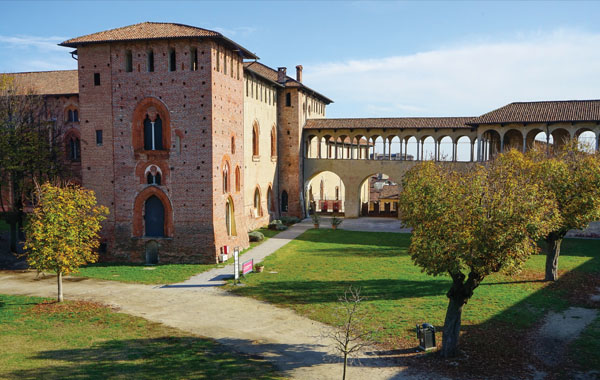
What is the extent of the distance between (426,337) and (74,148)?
121 ft

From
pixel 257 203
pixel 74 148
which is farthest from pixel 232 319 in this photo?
pixel 74 148

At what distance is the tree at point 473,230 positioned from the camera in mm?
14305

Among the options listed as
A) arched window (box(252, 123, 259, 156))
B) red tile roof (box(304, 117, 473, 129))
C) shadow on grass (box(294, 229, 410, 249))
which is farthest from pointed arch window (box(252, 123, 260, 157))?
red tile roof (box(304, 117, 473, 129))

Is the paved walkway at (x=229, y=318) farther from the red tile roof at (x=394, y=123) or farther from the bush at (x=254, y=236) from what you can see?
the red tile roof at (x=394, y=123)

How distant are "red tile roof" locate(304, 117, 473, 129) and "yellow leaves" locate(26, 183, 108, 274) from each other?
29.0 meters

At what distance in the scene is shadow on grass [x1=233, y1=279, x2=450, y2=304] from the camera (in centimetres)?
2188

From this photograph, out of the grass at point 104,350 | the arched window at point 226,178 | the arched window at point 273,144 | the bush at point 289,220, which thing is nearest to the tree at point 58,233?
the grass at point 104,350

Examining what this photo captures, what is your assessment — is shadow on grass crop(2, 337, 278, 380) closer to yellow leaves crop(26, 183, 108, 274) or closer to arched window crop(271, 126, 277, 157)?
yellow leaves crop(26, 183, 108, 274)

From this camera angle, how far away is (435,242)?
49.3 ft

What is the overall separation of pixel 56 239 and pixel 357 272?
15.3 m

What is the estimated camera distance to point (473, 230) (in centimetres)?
1442

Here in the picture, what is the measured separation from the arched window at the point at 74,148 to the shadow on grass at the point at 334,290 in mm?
25993

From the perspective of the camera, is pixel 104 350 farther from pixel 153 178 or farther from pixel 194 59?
pixel 194 59

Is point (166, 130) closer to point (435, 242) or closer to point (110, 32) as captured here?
point (110, 32)
